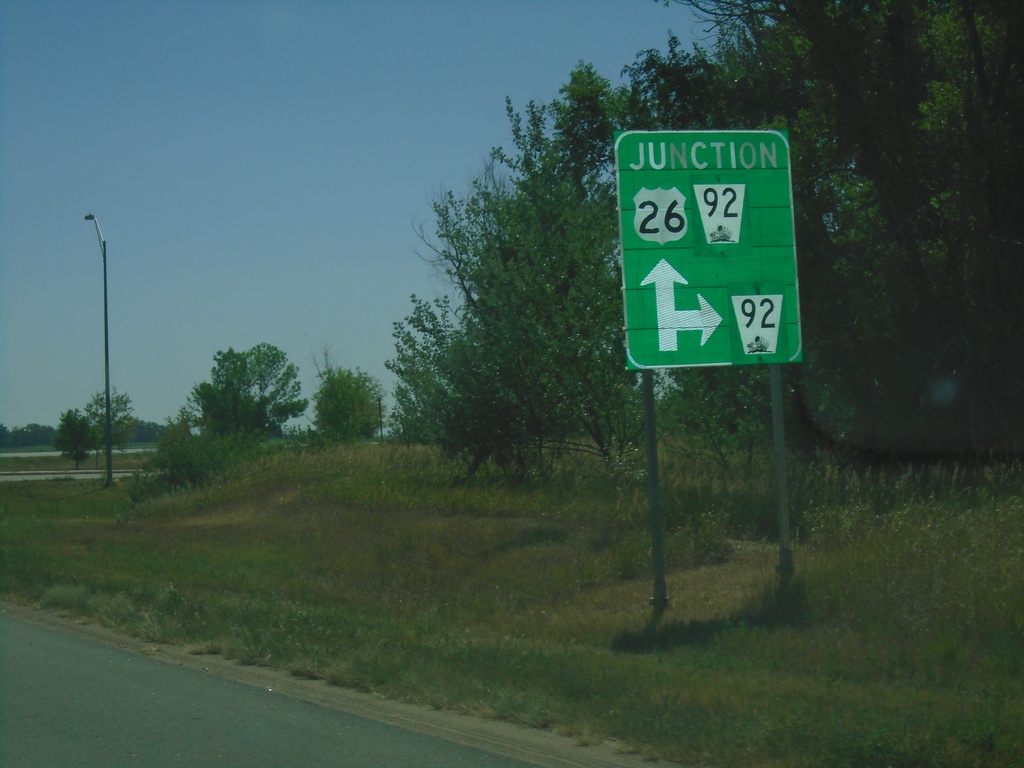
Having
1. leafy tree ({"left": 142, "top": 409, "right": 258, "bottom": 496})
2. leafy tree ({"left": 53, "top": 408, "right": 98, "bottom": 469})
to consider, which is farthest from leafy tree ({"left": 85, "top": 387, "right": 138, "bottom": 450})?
leafy tree ({"left": 142, "top": 409, "right": 258, "bottom": 496})

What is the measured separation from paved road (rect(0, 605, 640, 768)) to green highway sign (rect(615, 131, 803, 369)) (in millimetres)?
5056

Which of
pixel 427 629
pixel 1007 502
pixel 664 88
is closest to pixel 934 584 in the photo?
pixel 1007 502

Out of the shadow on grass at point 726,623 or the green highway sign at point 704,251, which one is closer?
the shadow on grass at point 726,623

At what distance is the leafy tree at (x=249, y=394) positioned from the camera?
2682 inches

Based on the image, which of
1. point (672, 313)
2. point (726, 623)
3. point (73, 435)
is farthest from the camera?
point (73, 435)

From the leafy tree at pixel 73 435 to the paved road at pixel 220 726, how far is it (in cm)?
6038

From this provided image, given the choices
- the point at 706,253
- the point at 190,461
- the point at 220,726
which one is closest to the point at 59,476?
the point at 190,461

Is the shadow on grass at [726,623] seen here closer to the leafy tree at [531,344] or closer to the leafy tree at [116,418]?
the leafy tree at [531,344]

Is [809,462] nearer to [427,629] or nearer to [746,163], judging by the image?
[746,163]

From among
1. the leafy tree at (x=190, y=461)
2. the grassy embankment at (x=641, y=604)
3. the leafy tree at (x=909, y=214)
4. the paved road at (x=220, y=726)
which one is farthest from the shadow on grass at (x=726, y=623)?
the leafy tree at (x=190, y=461)

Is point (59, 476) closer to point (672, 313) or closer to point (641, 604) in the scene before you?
point (641, 604)

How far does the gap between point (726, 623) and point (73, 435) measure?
62.9 m

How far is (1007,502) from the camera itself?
1261 centimetres

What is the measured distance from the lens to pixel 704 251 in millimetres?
11781
